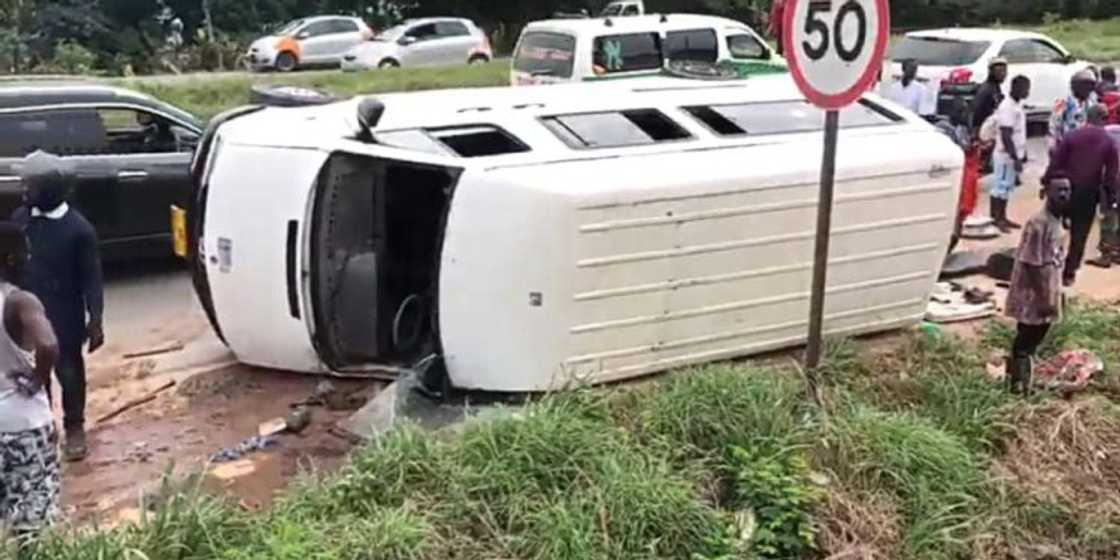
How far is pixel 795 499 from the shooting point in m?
5.43

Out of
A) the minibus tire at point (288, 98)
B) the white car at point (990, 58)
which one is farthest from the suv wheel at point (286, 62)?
the minibus tire at point (288, 98)

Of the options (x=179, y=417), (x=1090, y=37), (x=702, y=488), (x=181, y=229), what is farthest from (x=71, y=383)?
(x=1090, y=37)

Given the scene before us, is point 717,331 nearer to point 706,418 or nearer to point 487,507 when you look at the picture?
point 706,418

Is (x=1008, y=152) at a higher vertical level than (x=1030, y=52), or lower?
lower

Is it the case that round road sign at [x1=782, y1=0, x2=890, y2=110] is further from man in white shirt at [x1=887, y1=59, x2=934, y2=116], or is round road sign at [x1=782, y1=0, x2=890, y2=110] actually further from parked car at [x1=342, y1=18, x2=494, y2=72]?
parked car at [x1=342, y1=18, x2=494, y2=72]

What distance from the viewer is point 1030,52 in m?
18.8

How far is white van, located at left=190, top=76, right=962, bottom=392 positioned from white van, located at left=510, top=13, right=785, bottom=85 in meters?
7.88

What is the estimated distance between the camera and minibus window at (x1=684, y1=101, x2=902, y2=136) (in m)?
7.78

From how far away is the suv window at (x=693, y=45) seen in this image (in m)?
17.3

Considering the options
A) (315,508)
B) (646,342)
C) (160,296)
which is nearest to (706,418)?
(646,342)

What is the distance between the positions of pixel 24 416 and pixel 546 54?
12.3 meters

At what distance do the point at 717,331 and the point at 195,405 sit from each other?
2.93 metres

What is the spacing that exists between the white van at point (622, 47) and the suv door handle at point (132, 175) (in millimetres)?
6308

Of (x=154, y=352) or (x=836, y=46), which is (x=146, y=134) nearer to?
(x=154, y=352)
